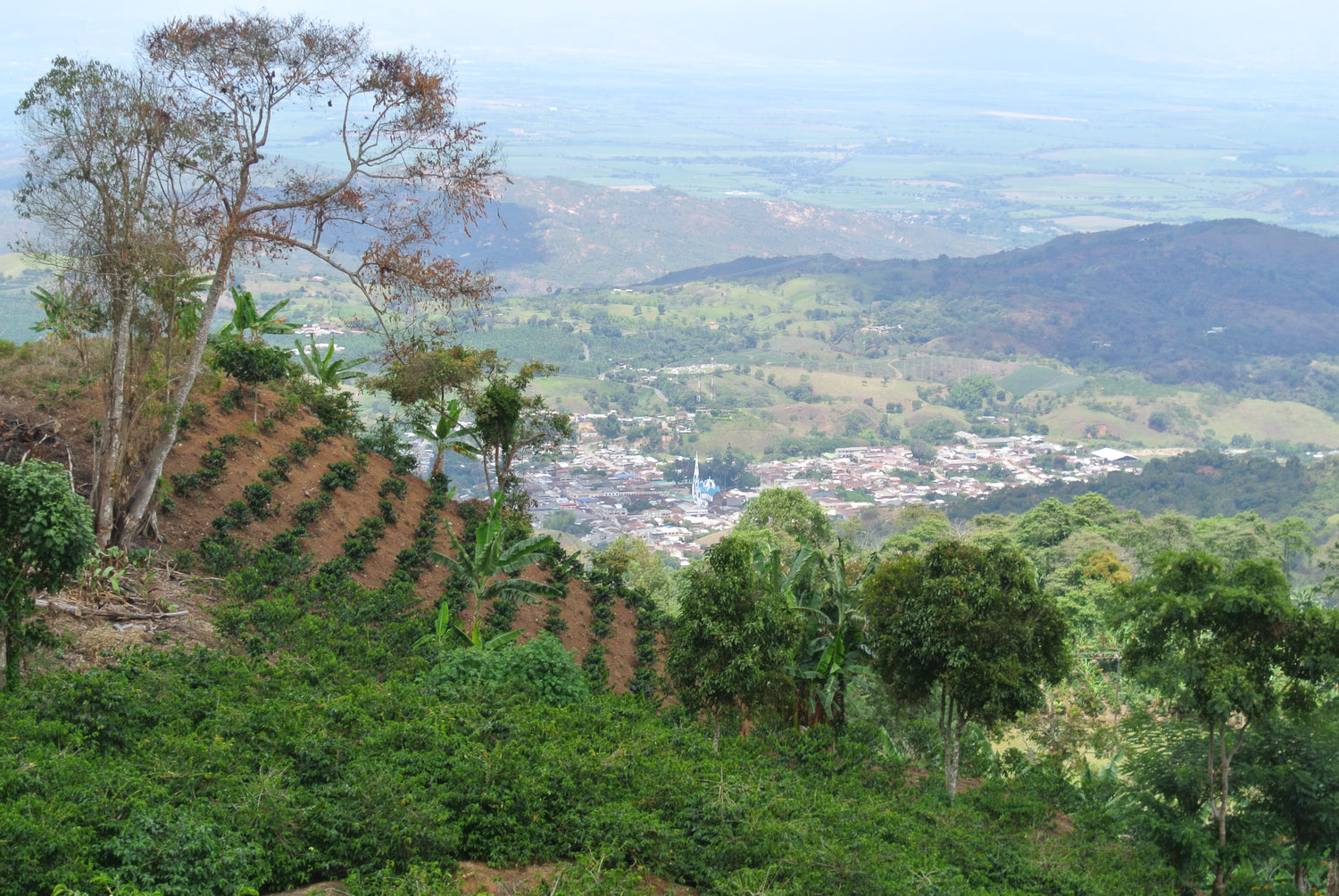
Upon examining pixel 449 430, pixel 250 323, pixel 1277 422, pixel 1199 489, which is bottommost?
pixel 1277 422

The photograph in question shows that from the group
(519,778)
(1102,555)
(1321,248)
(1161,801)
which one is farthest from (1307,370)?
(519,778)

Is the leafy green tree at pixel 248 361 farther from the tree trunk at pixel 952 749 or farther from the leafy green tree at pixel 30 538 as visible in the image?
the tree trunk at pixel 952 749

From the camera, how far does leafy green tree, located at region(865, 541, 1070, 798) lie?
455 inches

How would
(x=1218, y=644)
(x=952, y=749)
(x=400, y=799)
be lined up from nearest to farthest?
(x=400, y=799)
(x=1218, y=644)
(x=952, y=749)

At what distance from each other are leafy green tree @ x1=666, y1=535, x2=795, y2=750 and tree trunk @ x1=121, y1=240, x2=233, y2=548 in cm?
636

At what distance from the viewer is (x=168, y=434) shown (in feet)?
39.9

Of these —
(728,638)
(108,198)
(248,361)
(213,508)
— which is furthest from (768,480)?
(108,198)

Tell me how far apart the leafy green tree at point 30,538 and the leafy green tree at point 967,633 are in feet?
27.9

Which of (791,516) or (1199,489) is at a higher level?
(791,516)

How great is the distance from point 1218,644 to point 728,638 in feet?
17.3

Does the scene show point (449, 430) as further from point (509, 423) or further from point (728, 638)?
point (728, 638)

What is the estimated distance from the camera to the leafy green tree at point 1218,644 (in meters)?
10.7

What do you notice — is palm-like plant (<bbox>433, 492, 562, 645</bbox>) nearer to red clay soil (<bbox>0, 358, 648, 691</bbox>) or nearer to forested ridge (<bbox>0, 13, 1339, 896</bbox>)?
forested ridge (<bbox>0, 13, 1339, 896</bbox>)

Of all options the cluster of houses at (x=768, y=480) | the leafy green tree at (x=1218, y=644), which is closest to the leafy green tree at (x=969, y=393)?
the cluster of houses at (x=768, y=480)
